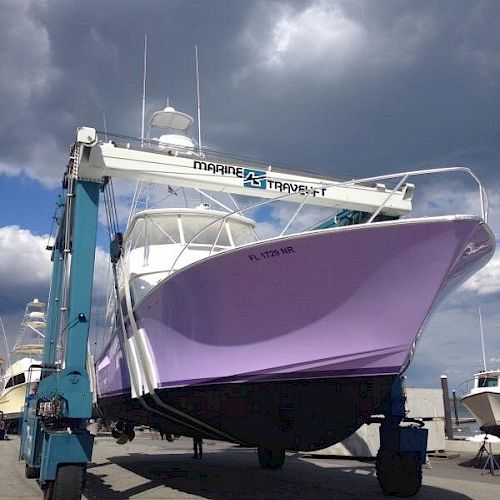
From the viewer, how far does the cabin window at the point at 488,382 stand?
1841 centimetres

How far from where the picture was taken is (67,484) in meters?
7.52

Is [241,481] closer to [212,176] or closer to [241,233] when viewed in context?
[241,233]

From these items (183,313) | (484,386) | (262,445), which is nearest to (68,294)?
(183,313)

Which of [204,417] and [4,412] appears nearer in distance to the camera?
[204,417]

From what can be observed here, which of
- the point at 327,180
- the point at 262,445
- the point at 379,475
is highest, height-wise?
the point at 327,180

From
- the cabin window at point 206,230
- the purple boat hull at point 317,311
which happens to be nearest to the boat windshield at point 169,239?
the cabin window at point 206,230

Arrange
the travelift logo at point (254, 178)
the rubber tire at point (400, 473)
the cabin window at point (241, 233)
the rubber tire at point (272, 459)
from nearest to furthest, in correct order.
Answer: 1. the rubber tire at point (400, 473)
2. the travelift logo at point (254, 178)
3. the cabin window at point (241, 233)
4. the rubber tire at point (272, 459)

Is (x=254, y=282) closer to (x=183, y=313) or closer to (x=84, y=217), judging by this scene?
(x=183, y=313)

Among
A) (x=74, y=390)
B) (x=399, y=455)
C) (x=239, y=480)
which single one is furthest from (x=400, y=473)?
(x=74, y=390)

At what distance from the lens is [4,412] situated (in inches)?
1108

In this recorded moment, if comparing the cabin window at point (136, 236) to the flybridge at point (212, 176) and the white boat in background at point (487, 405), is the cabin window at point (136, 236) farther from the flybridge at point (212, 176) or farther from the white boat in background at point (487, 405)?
the white boat in background at point (487, 405)

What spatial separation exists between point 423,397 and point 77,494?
44.4 feet

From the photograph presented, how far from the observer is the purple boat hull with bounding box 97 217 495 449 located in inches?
270

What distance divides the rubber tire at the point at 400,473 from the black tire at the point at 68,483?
15.7 ft
